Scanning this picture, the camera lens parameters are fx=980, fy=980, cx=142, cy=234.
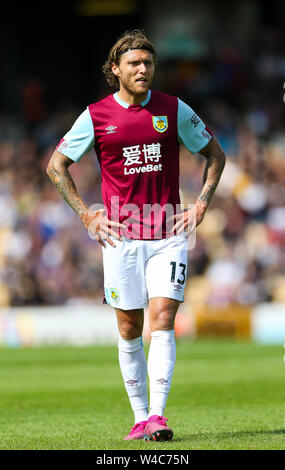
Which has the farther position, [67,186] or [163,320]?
[67,186]

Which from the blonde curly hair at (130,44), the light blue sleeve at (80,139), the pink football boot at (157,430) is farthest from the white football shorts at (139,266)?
the blonde curly hair at (130,44)

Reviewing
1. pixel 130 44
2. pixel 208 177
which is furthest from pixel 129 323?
pixel 130 44

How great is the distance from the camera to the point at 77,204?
6961 mm

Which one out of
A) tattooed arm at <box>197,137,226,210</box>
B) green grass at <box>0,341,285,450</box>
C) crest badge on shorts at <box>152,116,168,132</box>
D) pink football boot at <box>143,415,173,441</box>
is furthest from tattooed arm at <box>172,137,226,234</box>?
green grass at <box>0,341,285,450</box>

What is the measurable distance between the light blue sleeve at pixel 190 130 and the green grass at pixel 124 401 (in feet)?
6.70

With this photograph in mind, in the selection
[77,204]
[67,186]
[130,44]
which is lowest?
[77,204]

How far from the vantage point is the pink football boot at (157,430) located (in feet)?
21.0

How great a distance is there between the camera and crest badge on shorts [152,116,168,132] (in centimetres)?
677

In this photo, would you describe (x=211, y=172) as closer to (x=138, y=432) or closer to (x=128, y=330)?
(x=128, y=330)

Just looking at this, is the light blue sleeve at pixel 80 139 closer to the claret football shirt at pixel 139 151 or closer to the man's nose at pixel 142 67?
the claret football shirt at pixel 139 151

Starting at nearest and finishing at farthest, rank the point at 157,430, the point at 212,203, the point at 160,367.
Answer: the point at 157,430, the point at 160,367, the point at 212,203

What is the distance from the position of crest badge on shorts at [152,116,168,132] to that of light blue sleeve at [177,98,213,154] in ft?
0.36

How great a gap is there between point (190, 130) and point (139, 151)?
42 centimetres
